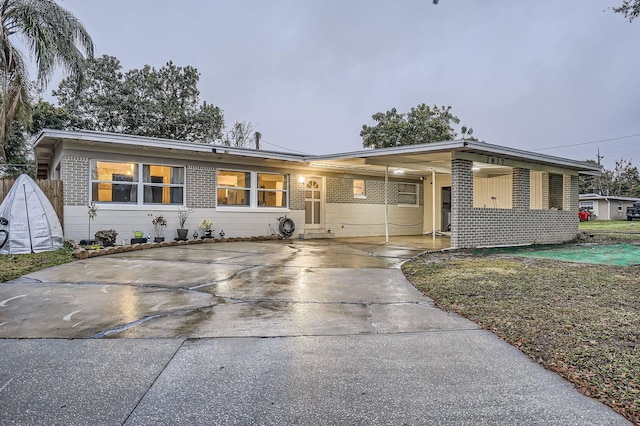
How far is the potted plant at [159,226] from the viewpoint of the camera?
11142 millimetres

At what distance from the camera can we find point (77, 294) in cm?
497

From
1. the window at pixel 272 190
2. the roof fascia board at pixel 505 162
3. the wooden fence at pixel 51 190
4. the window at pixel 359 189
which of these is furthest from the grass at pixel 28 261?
the window at pixel 359 189

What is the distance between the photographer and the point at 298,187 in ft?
47.3

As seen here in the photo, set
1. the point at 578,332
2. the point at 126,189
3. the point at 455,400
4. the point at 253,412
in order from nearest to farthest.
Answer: the point at 253,412 < the point at 455,400 < the point at 578,332 < the point at 126,189

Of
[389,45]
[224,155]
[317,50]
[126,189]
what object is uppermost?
[317,50]

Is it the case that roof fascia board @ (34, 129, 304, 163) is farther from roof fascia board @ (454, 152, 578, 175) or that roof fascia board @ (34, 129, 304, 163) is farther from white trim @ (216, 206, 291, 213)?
roof fascia board @ (454, 152, 578, 175)

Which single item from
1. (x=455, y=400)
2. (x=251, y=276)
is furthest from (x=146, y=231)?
(x=455, y=400)

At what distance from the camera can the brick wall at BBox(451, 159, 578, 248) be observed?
10086 millimetres

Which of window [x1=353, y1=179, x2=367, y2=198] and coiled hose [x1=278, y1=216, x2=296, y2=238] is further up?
window [x1=353, y1=179, x2=367, y2=198]

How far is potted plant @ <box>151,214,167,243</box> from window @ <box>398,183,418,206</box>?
10.1m

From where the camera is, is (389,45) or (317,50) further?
(317,50)

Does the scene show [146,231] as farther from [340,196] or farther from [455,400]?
[455,400]

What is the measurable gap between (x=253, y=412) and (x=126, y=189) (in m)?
10.5

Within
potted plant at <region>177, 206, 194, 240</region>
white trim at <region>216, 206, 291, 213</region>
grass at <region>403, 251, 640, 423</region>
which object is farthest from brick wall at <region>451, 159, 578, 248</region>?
potted plant at <region>177, 206, 194, 240</region>
